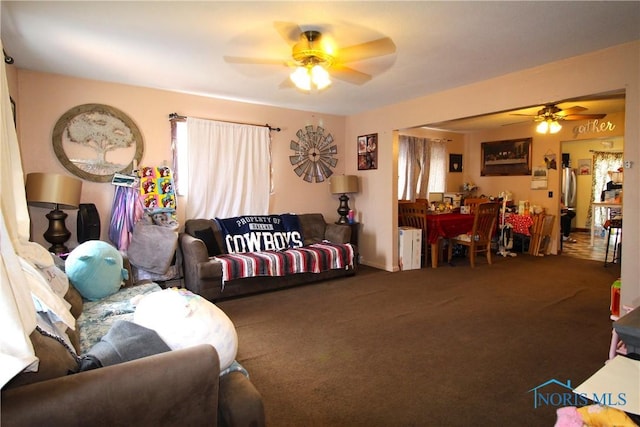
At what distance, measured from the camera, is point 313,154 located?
17.8 ft

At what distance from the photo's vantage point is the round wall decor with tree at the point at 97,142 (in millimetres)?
3619

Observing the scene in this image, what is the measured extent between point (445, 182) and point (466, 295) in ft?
12.2

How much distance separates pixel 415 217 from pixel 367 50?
3214 millimetres

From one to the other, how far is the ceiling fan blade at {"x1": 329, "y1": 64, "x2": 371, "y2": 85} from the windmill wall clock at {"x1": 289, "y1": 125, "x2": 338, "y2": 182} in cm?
183

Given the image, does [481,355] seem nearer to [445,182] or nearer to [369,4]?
[369,4]

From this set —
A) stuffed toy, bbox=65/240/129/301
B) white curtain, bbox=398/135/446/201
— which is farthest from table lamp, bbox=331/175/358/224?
stuffed toy, bbox=65/240/129/301

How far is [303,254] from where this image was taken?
13.9ft

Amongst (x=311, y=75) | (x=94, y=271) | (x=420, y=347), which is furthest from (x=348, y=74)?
(x=94, y=271)

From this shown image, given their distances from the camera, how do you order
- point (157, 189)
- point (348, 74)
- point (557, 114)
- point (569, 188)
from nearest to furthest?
1. point (348, 74)
2. point (157, 189)
3. point (557, 114)
4. point (569, 188)

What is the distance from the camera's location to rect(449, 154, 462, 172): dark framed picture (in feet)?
23.6

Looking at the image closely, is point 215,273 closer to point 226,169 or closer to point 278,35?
point 226,169

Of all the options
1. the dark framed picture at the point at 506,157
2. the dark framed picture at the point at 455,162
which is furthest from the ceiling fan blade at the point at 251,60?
the dark framed picture at the point at 506,157

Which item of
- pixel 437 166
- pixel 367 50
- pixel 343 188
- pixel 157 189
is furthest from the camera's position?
pixel 437 166

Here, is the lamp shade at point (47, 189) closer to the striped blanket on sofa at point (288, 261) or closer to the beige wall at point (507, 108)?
the striped blanket on sofa at point (288, 261)
